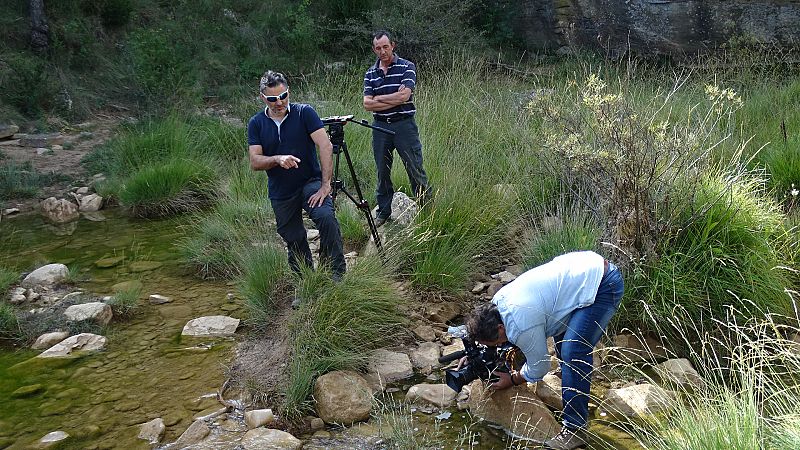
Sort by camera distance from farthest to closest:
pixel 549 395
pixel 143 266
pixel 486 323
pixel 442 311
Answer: pixel 143 266
pixel 442 311
pixel 549 395
pixel 486 323

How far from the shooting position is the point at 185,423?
4.11 metres

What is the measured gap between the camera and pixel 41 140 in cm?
1021

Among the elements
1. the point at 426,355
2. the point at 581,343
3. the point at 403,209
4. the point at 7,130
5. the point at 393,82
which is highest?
the point at 393,82

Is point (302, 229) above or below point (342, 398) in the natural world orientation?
above

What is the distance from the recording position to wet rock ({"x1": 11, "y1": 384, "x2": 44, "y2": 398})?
4.50m

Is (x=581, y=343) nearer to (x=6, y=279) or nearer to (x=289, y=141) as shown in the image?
(x=289, y=141)

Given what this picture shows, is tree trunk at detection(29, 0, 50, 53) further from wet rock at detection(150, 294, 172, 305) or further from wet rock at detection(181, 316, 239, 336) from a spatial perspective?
wet rock at detection(181, 316, 239, 336)

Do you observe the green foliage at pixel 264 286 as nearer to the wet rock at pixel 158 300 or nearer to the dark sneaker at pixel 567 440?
the wet rock at pixel 158 300

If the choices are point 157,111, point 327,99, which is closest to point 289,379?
point 327,99

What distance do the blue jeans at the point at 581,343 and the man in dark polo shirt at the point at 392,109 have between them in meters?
2.54

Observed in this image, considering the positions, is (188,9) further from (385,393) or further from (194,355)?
(385,393)

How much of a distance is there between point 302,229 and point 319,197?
1.45 ft

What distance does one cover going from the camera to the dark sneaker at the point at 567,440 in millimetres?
3650

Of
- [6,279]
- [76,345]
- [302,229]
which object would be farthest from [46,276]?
[302,229]
